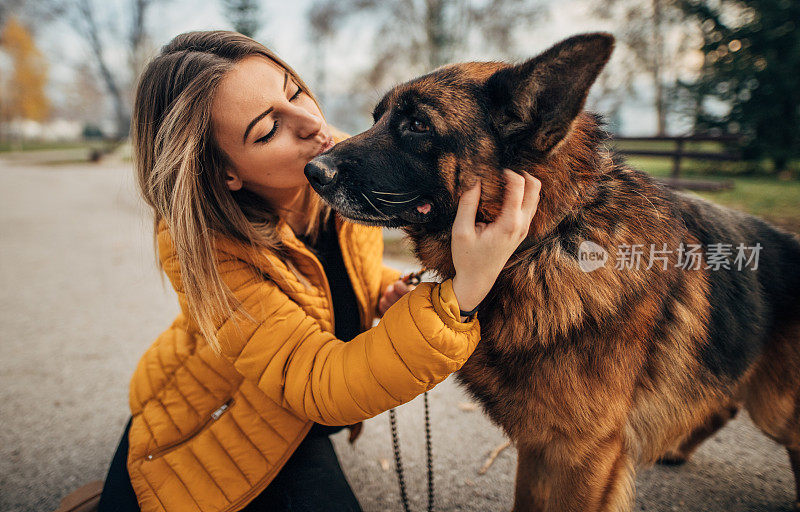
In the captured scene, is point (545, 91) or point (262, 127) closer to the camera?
point (545, 91)

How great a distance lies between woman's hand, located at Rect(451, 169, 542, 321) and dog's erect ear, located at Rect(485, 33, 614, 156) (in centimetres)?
16

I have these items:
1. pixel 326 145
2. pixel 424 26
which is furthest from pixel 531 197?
pixel 424 26

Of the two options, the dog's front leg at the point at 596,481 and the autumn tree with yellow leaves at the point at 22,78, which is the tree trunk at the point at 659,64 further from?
the autumn tree with yellow leaves at the point at 22,78

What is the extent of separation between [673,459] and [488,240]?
6.65 feet

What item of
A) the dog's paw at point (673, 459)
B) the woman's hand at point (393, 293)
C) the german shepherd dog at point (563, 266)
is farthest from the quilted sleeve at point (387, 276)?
the dog's paw at point (673, 459)

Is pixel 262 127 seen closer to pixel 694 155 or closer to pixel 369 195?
pixel 369 195

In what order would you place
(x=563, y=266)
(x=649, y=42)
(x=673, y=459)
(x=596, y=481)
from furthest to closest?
(x=649, y=42)
(x=673, y=459)
(x=596, y=481)
(x=563, y=266)

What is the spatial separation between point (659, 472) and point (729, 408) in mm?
534

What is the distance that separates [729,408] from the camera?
235cm

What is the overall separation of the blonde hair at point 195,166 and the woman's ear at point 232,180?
0.02 m

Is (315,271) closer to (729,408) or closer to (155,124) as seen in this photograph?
(155,124)

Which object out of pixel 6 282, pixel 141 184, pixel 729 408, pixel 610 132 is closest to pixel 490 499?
pixel 729 408

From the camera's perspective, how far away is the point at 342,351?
1487 mm

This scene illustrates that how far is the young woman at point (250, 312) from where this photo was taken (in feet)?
4.46
